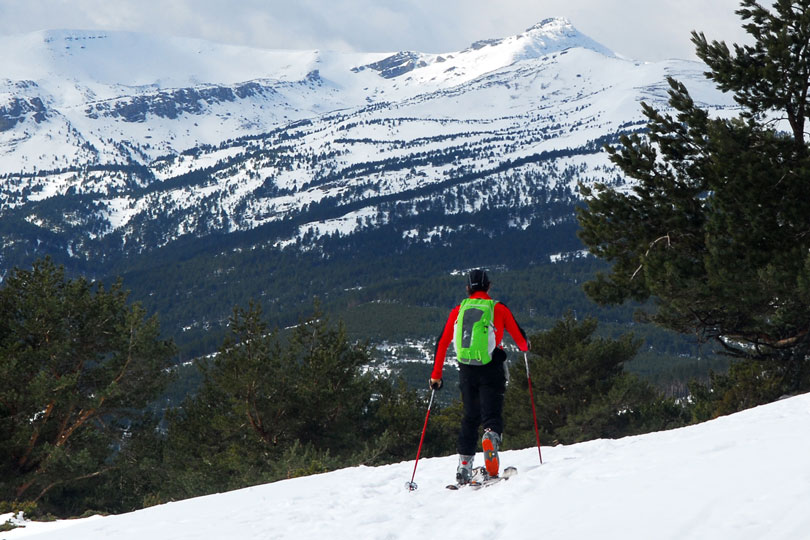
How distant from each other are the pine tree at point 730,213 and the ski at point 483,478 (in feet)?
35.6

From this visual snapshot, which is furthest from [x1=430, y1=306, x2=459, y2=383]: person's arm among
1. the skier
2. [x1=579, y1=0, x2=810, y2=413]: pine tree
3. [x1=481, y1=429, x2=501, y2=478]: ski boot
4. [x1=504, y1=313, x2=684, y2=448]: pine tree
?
[x1=504, y1=313, x2=684, y2=448]: pine tree

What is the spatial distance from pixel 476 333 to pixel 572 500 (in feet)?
8.36

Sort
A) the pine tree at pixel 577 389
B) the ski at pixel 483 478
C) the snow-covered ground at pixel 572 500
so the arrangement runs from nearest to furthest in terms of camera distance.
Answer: the snow-covered ground at pixel 572 500
the ski at pixel 483 478
the pine tree at pixel 577 389

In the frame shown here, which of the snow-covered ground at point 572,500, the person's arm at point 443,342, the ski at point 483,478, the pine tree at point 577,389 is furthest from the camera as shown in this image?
the pine tree at point 577,389

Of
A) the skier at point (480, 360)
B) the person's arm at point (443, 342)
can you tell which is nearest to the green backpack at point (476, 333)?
the skier at point (480, 360)

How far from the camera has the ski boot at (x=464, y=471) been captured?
33.2 ft

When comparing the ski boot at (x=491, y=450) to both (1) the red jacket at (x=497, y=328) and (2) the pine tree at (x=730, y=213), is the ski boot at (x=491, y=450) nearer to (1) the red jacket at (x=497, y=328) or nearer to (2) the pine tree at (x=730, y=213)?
(1) the red jacket at (x=497, y=328)

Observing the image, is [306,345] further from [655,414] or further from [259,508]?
[259,508]

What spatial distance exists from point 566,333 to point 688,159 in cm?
1757

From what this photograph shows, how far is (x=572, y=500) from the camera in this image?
8000 millimetres

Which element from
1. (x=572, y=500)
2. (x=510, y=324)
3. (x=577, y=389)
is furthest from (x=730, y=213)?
(x=577, y=389)

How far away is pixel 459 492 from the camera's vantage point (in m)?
9.88

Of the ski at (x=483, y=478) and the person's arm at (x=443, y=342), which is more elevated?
the person's arm at (x=443, y=342)

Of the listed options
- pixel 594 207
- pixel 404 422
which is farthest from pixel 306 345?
pixel 594 207
